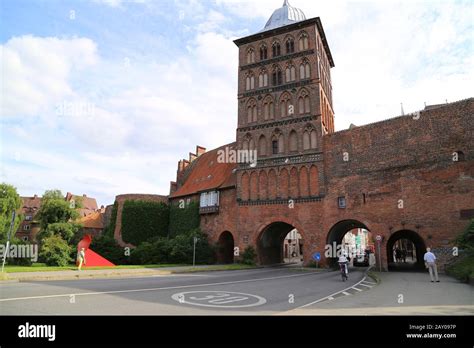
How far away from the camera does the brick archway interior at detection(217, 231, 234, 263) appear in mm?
34312

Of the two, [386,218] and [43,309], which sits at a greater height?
[386,218]

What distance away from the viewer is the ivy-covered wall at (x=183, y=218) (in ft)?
122

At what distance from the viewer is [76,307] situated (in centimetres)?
799

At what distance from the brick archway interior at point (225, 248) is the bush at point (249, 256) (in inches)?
147

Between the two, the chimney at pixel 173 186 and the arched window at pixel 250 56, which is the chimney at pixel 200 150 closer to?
the chimney at pixel 173 186

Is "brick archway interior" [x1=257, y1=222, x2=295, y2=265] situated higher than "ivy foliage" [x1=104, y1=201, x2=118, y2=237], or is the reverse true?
"ivy foliage" [x1=104, y1=201, x2=118, y2=237]

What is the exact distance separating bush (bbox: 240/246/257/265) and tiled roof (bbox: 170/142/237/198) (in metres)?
6.98

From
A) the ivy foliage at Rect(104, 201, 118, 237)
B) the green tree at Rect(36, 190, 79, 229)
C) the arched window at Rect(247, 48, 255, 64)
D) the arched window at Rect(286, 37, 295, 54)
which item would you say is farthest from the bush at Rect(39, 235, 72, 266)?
the arched window at Rect(286, 37, 295, 54)

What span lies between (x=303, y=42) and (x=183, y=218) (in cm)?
2332

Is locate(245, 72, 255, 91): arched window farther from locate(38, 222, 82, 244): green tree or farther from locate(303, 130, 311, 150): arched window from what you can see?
locate(38, 222, 82, 244): green tree

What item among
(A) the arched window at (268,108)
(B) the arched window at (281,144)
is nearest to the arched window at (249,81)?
(A) the arched window at (268,108)
